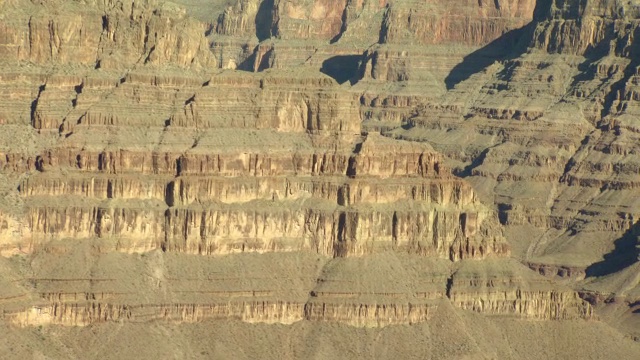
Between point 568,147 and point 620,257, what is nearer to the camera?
point 620,257

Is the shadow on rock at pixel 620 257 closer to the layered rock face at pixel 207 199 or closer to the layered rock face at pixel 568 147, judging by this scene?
the layered rock face at pixel 568 147

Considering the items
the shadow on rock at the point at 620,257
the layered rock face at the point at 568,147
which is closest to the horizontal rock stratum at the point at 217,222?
the layered rock face at the point at 568,147

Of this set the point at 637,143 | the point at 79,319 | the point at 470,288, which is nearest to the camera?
the point at 79,319

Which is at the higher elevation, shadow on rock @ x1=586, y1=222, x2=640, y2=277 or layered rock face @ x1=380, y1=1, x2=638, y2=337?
layered rock face @ x1=380, y1=1, x2=638, y2=337

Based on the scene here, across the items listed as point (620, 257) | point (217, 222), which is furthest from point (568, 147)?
point (217, 222)

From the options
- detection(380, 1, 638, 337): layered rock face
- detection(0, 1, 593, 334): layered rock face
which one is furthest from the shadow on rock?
detection(0, 1, 593, 334): layered rock face

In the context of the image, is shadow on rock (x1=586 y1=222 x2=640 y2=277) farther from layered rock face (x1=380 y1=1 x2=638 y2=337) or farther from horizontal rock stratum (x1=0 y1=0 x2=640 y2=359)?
horizontal rock stratum (x1=0 y1=0 x2=640 y2=359)

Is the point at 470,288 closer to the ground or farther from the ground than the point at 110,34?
closer to the ground

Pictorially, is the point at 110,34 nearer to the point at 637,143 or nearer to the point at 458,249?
the point at 458,249

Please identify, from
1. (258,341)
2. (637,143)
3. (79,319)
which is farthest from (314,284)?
(637,143)

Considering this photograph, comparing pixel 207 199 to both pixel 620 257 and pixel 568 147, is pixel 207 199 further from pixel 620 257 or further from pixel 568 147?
pixel 568 147

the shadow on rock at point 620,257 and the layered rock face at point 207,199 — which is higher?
the layered rock face at point 207,199
